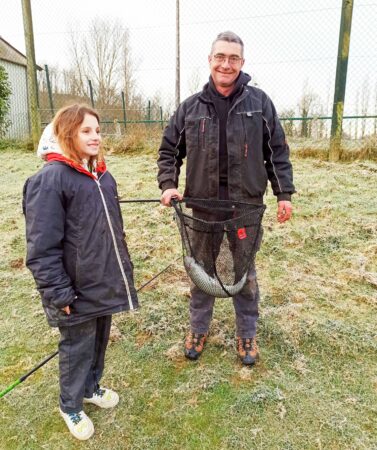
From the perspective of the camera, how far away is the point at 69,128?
1727 millimetres

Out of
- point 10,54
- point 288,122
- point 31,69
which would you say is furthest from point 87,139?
point 10,54

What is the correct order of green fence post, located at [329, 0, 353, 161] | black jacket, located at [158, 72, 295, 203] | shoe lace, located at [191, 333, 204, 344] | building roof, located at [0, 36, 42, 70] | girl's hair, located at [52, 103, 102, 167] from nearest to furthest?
girl's hair, located at [52, 103, 102, 167] < black jacket, located at [158, 72, 295, 203] < shoe lace, located at [191, 333, 204, 344] < green fence post, located at [329, 0, 353, 161] < building roof, located at [0, 36, 42, 70]

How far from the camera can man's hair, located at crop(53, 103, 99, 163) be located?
5.65 feet

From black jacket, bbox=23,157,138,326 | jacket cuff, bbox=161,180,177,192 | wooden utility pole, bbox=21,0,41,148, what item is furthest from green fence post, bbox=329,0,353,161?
wooden utility pole, bbox=21,0,41,148

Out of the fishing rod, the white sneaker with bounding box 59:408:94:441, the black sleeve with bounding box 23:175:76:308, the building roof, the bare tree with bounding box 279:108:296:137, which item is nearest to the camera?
the black sleeve with bounding box 23:175:76:308

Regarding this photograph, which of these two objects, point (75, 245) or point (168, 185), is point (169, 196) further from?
point (75, 245)

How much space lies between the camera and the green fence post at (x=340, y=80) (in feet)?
21.2

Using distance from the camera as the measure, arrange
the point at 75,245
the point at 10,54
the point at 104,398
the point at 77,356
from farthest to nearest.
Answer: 1. the point at 10,54
2. the point at 104,398
3. the point at 77,356
4. the point at 75,245

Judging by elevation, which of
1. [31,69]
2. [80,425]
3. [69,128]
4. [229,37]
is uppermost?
[31,69]

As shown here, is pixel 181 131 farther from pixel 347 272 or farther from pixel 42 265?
pixel 347 272

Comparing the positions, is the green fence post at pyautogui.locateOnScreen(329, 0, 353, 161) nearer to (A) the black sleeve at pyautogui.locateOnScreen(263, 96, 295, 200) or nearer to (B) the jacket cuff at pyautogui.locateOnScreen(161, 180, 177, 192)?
(A) the black sleeve at pyautogui.locateOnScreen(263, 96, 295, 200)

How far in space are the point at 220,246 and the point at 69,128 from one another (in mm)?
988

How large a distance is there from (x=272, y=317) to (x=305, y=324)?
227mm

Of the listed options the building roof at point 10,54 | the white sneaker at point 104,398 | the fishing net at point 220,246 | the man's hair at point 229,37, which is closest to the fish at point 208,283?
the fishing net at point 220,246
